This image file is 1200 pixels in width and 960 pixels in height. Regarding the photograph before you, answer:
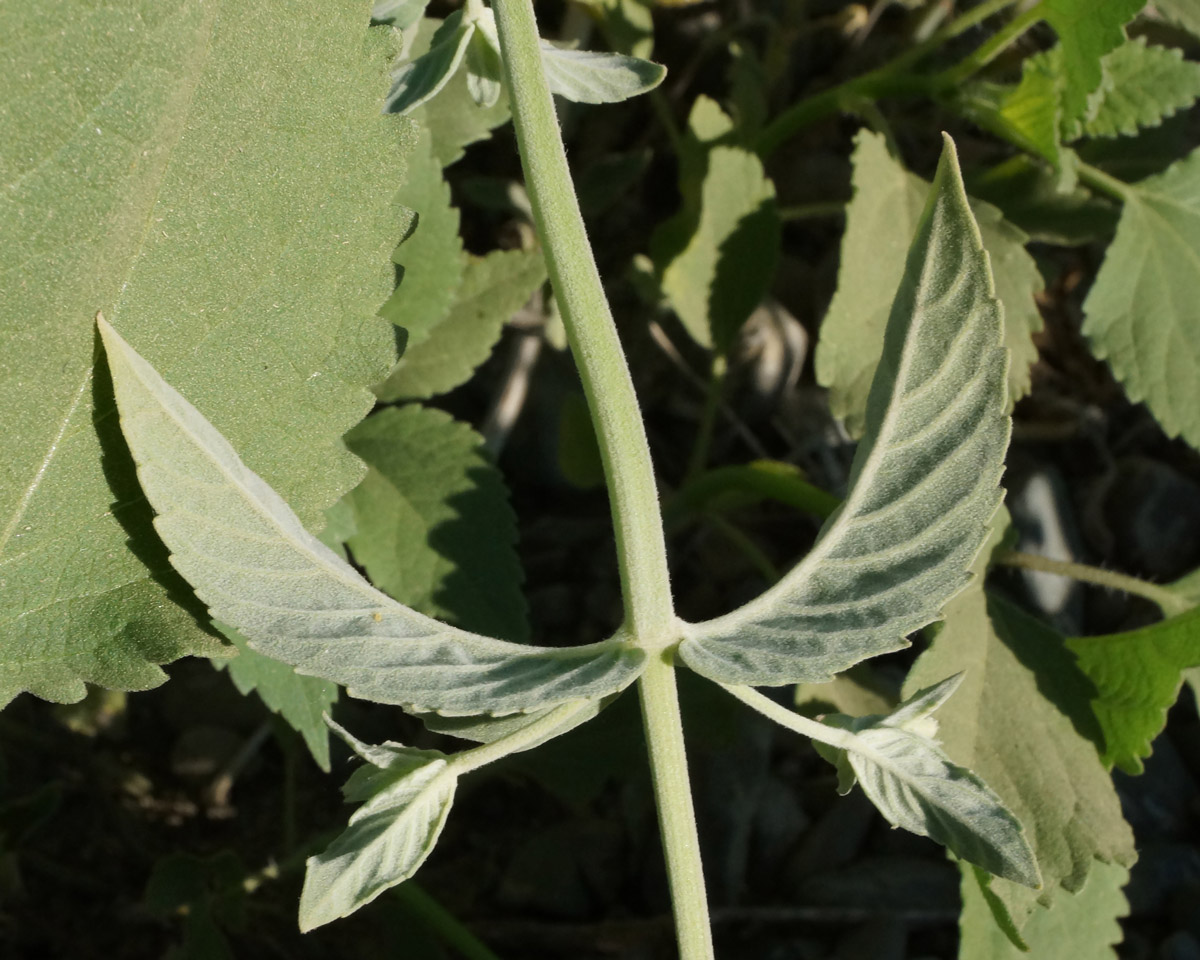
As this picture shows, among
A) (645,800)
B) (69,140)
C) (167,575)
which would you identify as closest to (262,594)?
(167,575)

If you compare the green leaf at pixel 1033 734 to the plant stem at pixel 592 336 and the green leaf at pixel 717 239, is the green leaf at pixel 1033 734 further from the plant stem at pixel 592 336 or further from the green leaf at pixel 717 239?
the green leaf at pixel 717 239

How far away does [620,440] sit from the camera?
4.18 ft

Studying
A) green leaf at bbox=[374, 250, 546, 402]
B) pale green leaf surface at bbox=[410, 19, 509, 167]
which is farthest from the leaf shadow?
pale green leaf surface at bbox=[410, 19, 509, 167]

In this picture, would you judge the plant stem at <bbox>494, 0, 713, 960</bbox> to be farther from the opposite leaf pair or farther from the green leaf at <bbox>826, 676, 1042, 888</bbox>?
the green leaf at <bbox>826, 676, 1042, 888</bbox>

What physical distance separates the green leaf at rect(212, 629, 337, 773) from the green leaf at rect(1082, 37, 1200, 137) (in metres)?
1.59

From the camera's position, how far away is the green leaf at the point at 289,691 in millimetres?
1488

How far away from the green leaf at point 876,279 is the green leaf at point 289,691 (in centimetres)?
89

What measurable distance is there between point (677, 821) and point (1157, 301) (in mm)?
1425

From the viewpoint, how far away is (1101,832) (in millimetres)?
1752

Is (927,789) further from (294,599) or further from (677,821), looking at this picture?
(294,599)

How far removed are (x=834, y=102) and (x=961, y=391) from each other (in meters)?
1.26

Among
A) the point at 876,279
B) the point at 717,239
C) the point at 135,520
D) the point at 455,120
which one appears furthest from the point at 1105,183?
the point at 135,520

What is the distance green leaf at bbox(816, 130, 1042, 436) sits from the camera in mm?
1882

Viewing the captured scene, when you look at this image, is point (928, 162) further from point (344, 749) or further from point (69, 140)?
point (69, 140)
